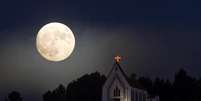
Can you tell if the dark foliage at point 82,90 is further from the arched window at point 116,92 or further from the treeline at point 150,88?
the arched window at point 116,92

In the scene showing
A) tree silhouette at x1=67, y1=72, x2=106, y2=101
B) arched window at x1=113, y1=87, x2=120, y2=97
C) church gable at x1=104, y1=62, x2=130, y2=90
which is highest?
tree silhouette at x1=67, y1=72, x2=106, y2=101

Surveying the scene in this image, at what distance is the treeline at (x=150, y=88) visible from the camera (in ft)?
506

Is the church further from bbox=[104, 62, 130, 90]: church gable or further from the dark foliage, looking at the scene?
the dark foliage

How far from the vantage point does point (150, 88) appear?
14800 cm

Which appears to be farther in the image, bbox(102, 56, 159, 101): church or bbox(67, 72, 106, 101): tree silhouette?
bbox(67, 72, 106, 101): tree silhouette

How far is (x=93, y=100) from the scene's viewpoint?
15075 centimetres

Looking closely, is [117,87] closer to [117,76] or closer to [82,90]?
[117,76]

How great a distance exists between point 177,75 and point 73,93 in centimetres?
3049

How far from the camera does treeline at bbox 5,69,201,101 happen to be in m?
154

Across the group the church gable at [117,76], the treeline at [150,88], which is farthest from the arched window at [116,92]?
the treeline at [150,88]

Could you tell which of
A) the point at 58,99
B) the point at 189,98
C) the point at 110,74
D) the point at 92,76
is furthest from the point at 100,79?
the point at 110,74

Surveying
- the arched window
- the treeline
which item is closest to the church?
the arched window

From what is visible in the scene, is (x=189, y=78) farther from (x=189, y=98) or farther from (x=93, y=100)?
(x=93, y=100)

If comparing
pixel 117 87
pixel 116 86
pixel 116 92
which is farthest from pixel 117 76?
pixel 116 92
